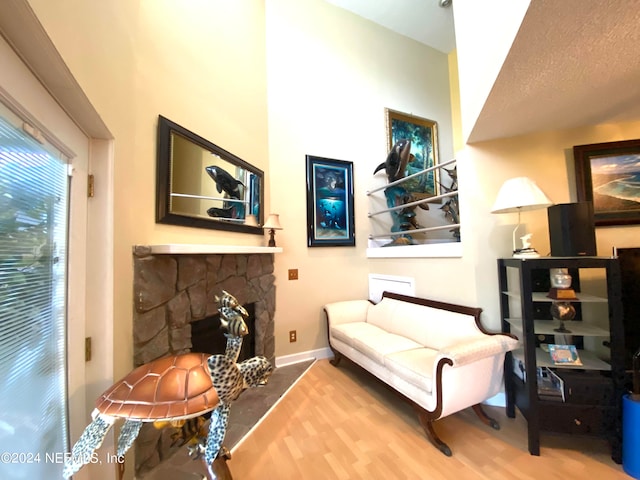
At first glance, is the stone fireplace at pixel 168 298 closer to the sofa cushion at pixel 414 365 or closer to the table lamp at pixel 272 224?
the table lamp at pixel 272 224

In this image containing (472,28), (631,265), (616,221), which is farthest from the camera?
(616,221)

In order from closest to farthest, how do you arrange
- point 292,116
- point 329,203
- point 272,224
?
point 272,224 → point 292,116 → point 329,203

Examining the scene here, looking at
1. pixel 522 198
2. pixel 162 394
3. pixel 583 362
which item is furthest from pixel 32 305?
pixel 583 362

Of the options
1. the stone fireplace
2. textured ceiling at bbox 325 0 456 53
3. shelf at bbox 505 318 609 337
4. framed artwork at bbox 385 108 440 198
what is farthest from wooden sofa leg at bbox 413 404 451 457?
textured ceiling at bbox 325 0 456 53

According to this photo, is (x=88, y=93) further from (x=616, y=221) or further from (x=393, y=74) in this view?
(x=393, y=74)

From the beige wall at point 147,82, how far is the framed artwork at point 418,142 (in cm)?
210

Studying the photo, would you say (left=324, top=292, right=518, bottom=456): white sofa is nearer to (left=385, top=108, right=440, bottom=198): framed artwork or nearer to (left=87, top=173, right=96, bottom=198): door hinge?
(left=385, top=108, right=440, bottom=198): framed artwork

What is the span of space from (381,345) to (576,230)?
1.52 meters

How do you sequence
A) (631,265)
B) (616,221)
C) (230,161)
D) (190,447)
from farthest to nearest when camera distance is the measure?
(230,161) → (616,221) → (631,265) → (190,447)

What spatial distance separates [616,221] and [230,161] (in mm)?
3049

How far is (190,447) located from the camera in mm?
1136

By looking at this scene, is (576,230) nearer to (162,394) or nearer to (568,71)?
(568,71)

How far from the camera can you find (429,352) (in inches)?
74.0

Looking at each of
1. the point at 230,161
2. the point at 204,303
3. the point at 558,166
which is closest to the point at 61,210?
the point at 204,303
